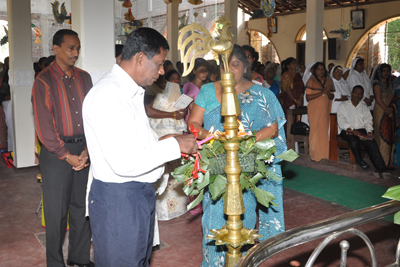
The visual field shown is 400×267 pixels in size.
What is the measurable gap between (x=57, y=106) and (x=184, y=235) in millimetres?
1652

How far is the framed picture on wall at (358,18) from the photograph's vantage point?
14.5 metres

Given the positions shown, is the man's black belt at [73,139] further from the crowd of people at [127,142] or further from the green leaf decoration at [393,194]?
the green leaf decoration at [393,194]

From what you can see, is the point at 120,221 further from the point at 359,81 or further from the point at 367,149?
the point at 359,81

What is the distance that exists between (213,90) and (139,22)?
1774 centimetres

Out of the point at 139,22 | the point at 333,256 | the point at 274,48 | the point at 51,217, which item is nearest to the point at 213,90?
the point at 51,217

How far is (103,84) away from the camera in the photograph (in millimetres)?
1721

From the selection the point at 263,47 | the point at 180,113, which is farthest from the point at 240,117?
the point at 263,47

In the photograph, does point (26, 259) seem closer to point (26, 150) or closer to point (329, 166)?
point (26, 150)

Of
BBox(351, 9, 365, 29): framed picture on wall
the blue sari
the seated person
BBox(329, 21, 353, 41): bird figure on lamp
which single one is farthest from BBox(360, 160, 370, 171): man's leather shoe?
BBox(351, 9, 365, 29): framed picture on wall

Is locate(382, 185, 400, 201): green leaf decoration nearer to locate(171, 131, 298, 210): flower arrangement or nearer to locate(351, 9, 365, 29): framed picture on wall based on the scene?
locate(171, 131, 298, 210): flower arrangement

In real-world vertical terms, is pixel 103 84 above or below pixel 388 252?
above

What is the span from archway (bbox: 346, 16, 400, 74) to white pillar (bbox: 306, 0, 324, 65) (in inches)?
280

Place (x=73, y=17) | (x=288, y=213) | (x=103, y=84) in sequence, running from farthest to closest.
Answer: (x=288, y=213) < (x=73, y=17) < (x=103, y=84)

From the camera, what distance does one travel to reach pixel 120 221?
69.4 inches
